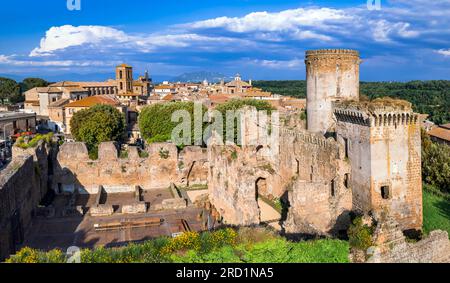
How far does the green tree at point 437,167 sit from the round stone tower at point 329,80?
25.8ft

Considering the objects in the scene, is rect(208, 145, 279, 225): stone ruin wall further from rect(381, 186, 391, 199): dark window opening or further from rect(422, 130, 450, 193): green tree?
rect(422, 130, 450, 193): green tree

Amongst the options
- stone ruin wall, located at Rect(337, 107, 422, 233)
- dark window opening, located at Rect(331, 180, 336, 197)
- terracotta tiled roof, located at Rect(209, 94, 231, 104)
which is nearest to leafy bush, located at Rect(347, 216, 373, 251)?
stone ruin wall, located at Rect(337, 107, 422, 233)

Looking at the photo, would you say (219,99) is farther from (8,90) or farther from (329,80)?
(8,90)

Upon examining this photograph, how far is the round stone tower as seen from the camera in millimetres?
27047

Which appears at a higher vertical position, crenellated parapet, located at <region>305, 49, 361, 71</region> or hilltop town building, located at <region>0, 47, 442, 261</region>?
crenellated parapet, located at <region>305, 49, 361, 71</region>

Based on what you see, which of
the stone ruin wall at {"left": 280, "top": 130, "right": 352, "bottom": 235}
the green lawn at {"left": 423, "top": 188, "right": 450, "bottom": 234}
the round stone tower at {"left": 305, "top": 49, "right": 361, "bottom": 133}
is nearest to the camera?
the stone ruin wall at {"left": 280, "top": 130, "right": 352, "bottom": 235}

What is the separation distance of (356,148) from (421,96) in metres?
101

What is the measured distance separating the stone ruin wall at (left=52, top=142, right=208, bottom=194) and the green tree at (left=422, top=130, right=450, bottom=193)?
633 inches

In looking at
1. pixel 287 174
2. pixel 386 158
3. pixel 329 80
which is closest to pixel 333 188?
pixel 386 158

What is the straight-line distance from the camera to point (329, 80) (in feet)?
89.2

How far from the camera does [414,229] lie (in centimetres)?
2064

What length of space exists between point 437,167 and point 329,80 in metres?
10.1
